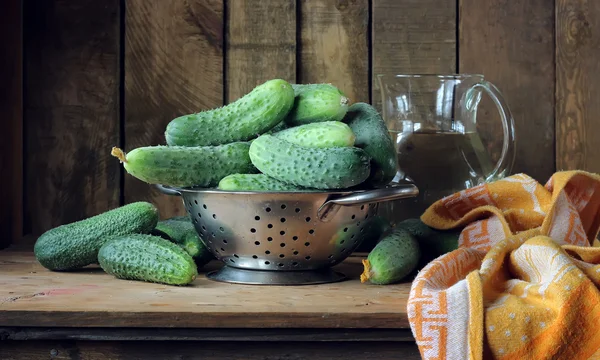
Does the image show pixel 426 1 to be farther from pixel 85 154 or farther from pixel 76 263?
pixel 76 263

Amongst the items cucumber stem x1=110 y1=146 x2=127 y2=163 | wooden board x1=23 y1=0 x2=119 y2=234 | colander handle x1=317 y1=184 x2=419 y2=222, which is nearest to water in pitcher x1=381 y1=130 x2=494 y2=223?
colander handle x1=317 y1=184 x2=419 y2=222

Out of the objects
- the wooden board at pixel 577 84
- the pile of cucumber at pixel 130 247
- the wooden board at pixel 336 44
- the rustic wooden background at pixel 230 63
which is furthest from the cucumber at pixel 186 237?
the wooden board at pixel 577 84

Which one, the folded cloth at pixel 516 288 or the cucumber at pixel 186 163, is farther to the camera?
the cucumber at pixel 186 163

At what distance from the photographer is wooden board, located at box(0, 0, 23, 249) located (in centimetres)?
142

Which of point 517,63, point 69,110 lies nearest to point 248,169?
point 69,110

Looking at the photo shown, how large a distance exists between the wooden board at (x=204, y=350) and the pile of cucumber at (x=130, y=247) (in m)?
0.14

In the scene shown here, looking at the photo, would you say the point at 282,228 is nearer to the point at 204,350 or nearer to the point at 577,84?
the point at 204,350

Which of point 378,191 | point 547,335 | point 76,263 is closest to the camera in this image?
point 547,335

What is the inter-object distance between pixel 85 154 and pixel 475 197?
0.72 m

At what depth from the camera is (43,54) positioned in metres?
1.51

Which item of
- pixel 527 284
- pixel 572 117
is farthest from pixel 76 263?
pixel 572 117

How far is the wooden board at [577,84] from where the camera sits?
1526mm

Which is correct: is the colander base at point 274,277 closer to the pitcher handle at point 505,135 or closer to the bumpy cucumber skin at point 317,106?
the bumpy cucumber skin at point 317,106

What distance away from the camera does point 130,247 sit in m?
1.11
